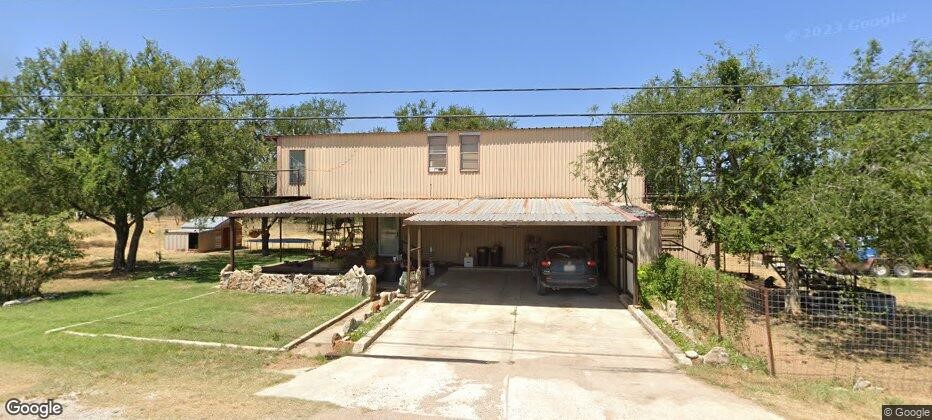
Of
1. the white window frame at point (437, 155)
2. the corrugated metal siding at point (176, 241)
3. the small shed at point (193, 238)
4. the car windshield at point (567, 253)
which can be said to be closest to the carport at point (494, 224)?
the car windshield at point (567, 253)

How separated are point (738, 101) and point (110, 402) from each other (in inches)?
560

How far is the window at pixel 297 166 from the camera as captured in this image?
68.7 ft

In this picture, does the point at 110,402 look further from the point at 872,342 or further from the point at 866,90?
the point at 866,90

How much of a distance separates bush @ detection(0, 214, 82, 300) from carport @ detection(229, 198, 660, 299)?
520cm

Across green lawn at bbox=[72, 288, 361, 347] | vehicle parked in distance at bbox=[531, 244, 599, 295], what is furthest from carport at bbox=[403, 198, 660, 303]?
green lawn at bbox=[72, 288, 361, 347]

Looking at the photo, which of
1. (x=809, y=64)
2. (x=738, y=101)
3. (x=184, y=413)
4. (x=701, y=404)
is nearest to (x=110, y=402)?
(x=184, y=413)

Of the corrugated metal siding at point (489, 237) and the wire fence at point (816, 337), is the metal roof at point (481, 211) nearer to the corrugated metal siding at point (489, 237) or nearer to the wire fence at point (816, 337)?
the corrugated metal siding at point (489, 237)

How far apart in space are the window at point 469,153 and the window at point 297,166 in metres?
7.20

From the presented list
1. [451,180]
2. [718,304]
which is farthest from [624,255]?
[451,180]

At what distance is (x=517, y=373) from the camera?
7.33m

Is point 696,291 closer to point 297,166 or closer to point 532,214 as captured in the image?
point 532,214

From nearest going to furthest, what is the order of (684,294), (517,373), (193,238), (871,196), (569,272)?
(517,373) < (871,196) < (684,294) < (569,272) < (193,238)

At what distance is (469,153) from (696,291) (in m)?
11.4

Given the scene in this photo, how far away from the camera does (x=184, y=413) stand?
223 inches
